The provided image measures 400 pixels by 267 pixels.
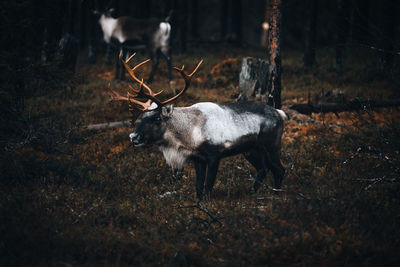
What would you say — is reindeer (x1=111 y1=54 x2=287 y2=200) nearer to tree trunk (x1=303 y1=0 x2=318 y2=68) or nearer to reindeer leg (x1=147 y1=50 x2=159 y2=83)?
reindeer leg (x1=147 y1=50 x2=159 y2=83)

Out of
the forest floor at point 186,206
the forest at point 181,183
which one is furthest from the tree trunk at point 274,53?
the forest floor at point 186,206

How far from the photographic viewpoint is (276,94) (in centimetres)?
868

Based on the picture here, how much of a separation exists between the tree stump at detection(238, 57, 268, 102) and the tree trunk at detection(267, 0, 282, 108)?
1.71 meters

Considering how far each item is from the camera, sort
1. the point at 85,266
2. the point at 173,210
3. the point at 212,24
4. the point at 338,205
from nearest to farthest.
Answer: the point at 85,266 → the point at 338,205 → the point at 173,210 → the point at 212,24

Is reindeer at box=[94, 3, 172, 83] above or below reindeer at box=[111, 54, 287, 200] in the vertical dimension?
above

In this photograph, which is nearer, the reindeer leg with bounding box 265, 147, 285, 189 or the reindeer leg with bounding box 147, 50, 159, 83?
the reindeer leg with bounding box 265, 147, 285, 189

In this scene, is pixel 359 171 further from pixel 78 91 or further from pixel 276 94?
pixel 78 91

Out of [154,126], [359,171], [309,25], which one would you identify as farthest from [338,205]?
[309,25]

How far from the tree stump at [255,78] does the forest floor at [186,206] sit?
59.2 inches

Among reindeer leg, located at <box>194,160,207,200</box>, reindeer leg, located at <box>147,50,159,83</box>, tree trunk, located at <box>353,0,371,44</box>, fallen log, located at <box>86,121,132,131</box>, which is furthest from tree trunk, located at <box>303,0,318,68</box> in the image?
reindeer leg, located at <box>194,160,207,200</box>

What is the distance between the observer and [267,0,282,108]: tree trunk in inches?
337

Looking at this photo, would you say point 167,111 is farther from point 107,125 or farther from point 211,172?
point 107,125

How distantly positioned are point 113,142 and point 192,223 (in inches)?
171

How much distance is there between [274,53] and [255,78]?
1.91 m
